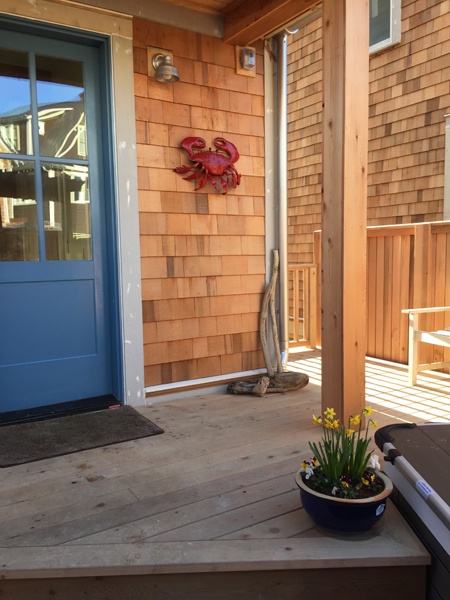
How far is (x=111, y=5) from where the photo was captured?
2.90 metres

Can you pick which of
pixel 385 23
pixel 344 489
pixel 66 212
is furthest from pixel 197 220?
pixel 385 23

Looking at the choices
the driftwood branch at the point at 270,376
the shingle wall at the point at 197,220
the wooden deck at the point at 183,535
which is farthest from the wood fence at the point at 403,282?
the wooden deck at the point at 183,535

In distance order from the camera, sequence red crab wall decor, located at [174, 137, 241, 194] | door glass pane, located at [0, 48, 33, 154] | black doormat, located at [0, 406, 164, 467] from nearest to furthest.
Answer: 1. black doormat, located at [0, 406, 164, 467]
2. door glass pane, located at [0, 48, 33, 154]
3. red crab wall decor, located at [174, 137, 241, 194]

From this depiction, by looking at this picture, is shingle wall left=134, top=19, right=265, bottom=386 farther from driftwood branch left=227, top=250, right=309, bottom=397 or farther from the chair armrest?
the chair armrest

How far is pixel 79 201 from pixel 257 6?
1589mm

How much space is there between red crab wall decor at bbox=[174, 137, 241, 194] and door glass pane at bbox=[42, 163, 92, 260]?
612 millimetres

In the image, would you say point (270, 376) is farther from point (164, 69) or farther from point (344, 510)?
point (164, 69)

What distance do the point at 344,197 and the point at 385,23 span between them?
3.85m

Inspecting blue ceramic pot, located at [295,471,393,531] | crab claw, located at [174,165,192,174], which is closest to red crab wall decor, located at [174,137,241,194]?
crab claw, located at [174,165,192,174]

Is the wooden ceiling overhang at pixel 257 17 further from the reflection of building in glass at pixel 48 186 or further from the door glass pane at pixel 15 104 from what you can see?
the door glass pane at pixel 15 104

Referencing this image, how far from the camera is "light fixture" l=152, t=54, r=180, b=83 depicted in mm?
3007

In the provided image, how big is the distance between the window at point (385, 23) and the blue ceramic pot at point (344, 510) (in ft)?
16.4

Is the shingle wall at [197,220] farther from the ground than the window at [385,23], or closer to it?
closer to it

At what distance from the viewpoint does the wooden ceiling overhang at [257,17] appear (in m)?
2.91
